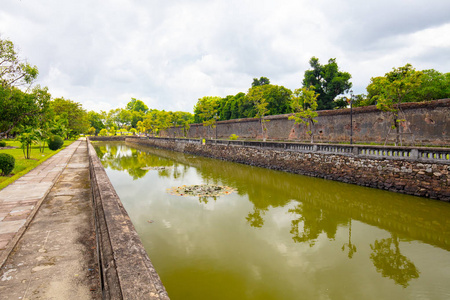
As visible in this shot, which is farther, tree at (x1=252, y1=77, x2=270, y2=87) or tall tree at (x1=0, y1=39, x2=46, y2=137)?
tree at (x1=252, y1=77, x2=270, y2=87)

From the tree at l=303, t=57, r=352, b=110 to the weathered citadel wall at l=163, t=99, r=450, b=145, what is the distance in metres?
10.2

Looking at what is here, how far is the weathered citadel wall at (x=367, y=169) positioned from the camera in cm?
898

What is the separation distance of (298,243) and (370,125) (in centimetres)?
1533

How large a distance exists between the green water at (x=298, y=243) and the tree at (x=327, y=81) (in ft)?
84.5

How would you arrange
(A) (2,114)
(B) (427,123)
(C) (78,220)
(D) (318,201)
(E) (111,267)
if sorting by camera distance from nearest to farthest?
(E) (111,267), (C) (78,220), (D) (318,201), (A) (2,114), (B) (427,123)

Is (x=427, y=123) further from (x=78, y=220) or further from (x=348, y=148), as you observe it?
(x=78, y=220)

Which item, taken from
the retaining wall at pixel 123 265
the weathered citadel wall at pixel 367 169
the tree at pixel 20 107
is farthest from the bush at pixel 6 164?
the weathered citadel wall at pixel 367 169

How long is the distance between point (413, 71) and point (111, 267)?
15.3 meters

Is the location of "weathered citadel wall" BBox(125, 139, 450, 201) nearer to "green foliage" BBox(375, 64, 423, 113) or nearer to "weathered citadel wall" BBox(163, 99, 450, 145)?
"green foliage" BBox(375, 64, 423, 113)

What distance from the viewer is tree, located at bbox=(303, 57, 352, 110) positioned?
33.5 m

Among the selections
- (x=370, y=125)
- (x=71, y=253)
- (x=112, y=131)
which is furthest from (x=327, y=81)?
(x=112, y=131)

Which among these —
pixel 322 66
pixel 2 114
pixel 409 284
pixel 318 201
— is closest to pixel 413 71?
pixel 318 201

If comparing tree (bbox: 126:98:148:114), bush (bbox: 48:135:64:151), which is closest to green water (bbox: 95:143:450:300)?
bush (bbox: 48:135:64:151)

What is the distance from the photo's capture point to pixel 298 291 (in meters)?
4.42
